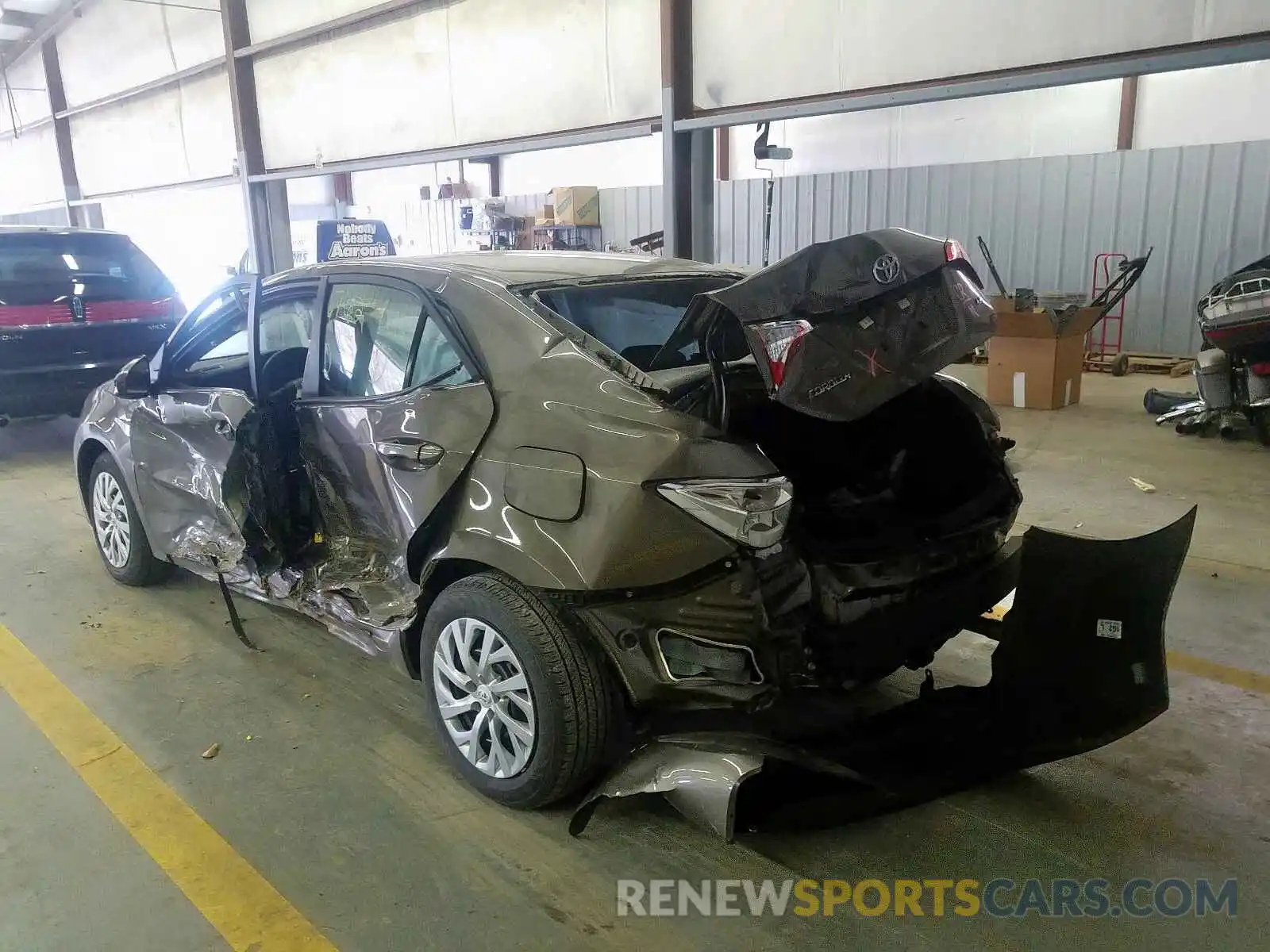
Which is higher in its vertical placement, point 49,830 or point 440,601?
point 440,601

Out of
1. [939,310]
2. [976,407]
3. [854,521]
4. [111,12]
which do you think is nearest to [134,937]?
[854,521]

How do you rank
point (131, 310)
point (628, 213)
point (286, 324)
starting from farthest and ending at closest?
1. point (628, 213)
2. point (131, 310)
3. point (286, 324)

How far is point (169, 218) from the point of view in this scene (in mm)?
21734

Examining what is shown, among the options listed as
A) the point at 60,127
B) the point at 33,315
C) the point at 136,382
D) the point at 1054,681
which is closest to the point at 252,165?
the point at 33,315

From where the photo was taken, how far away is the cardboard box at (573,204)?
15594mm

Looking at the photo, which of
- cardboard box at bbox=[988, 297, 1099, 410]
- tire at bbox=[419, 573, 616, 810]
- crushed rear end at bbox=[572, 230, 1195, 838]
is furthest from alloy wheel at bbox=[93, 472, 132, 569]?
cardboard box at bbox=[988, 297, 1099, 410]

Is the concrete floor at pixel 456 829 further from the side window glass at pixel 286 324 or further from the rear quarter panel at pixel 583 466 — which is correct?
the side window glass at pixel 286 324

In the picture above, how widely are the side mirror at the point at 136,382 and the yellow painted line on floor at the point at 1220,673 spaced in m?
4.17

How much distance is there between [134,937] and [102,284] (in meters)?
6.14

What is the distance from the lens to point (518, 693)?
2459 mm

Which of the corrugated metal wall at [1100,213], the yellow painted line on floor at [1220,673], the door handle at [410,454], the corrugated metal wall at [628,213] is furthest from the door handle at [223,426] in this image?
the corrugated metal wall at [628,213]

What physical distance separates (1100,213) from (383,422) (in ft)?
37.2

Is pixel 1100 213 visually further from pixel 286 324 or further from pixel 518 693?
pixel 518 693

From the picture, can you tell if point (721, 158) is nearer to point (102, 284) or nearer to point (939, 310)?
point (102, 284)
